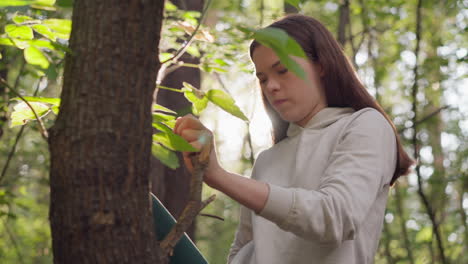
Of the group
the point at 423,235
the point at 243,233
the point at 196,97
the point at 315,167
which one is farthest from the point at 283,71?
the point at 423,235

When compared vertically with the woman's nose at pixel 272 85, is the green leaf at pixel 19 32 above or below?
above

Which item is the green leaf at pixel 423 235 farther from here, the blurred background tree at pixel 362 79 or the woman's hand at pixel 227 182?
the woman's hand at pixel 227 182

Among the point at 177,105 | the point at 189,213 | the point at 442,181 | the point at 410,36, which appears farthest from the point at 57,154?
the point at 410,36

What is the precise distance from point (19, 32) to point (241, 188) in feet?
2.36

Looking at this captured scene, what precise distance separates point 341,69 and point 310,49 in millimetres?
145

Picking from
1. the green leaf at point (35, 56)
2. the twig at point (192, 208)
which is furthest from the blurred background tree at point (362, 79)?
the twig at point (192, 208)

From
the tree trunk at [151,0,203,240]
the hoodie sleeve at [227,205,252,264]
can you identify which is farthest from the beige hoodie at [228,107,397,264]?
the tree trunk at [151,0,203,240]

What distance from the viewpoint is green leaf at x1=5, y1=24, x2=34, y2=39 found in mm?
1379

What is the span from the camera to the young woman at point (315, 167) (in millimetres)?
1353

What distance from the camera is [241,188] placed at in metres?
1.32

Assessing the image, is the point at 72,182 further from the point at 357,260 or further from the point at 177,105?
the point at 177,105

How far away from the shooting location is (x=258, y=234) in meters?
1.97

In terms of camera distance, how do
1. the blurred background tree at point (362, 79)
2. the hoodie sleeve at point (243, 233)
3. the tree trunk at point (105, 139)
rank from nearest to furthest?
1. the tree trunk at point (105, 139)
2. the hoodie sleeve at point (243, 233)
3. the blurred background tree at point (362, 79)

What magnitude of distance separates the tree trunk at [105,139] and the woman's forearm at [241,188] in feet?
0.78
